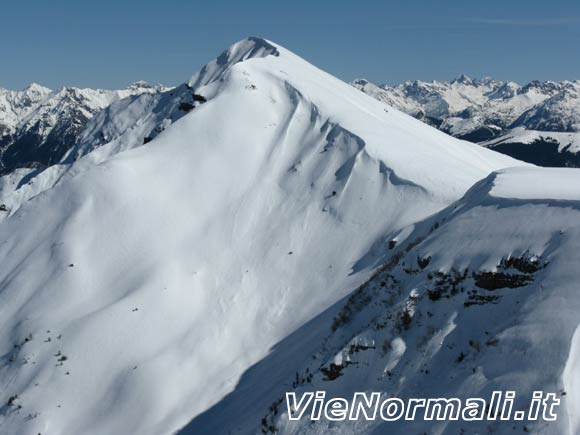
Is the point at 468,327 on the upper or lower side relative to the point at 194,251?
lower

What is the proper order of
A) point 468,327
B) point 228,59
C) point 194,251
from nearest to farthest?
point 468,327, point 194,251, point 228,59

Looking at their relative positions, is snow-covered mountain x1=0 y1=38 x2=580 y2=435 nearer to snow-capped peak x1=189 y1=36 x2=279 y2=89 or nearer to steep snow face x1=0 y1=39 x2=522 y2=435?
steep snow face x1=0 y1=39 x2=522 y2=435

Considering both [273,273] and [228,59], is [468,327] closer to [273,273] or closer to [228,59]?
[273,273]

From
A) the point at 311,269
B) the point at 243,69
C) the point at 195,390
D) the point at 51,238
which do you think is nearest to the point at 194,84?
the point at 243,69

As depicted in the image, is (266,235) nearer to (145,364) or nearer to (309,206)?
(309,206)

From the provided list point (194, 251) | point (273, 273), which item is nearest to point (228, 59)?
point (194, 251)

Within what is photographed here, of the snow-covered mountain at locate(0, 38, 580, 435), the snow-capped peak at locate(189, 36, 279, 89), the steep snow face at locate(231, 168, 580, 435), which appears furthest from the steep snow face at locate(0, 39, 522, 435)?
the snow-capped peak at locate(189, 36, 279, 89)
